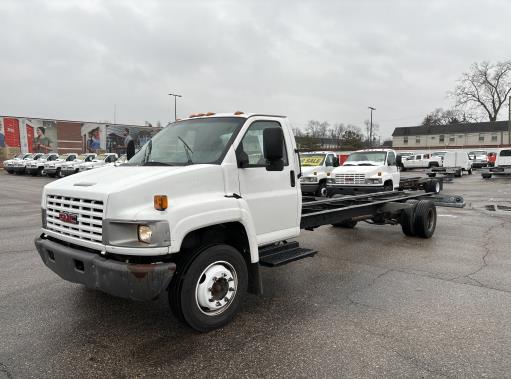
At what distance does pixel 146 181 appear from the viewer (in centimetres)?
366

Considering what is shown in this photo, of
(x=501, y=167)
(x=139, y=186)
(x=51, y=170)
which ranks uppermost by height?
(x=139, y=186)

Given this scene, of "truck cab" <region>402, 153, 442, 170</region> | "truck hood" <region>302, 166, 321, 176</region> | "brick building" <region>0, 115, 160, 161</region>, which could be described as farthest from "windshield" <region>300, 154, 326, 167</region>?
"brick building" <region>0, 115, 160, 161</region>

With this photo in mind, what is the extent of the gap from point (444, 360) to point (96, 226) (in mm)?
3239

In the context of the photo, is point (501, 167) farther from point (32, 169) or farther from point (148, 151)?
point (32, 169)

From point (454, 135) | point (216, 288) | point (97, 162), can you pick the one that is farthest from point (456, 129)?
point (216, 288)

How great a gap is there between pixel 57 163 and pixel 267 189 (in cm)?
2925

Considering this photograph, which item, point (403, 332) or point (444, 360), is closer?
point (444, 360)

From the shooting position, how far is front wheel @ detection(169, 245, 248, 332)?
3744mm

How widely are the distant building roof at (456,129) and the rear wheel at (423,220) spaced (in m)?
80.2

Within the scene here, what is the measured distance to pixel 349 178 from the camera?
46.0ft

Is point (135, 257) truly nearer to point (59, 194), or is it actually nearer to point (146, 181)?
point (146, 181)

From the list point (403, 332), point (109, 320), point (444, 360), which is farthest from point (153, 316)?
point (444, 360)

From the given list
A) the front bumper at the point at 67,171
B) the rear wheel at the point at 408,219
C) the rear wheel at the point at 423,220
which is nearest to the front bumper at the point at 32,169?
the front bumper at the point at 67,171

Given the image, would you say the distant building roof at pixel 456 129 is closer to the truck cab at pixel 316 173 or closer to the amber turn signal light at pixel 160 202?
the truck cab at pixel 316 173
